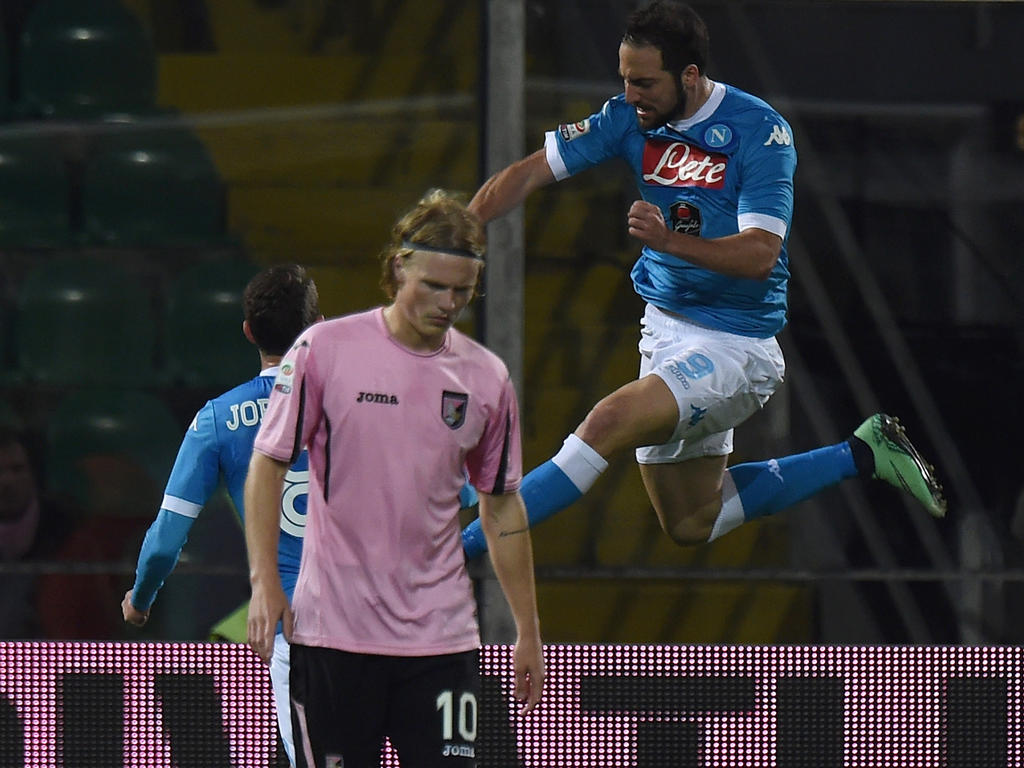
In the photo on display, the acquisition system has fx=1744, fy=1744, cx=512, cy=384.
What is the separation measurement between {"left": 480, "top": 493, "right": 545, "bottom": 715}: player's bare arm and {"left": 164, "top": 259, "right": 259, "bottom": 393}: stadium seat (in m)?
3.52

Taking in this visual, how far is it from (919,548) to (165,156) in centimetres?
327

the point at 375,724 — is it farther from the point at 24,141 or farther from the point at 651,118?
the point at 24,141

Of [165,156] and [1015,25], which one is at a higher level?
[1015,25]

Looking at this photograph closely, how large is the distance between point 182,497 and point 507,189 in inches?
50.4

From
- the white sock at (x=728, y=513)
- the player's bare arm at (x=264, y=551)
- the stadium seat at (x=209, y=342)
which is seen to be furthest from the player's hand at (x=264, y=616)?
the stadium seat at (x=209, y=342)

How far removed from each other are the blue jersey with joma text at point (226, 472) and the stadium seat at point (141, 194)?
119 inches

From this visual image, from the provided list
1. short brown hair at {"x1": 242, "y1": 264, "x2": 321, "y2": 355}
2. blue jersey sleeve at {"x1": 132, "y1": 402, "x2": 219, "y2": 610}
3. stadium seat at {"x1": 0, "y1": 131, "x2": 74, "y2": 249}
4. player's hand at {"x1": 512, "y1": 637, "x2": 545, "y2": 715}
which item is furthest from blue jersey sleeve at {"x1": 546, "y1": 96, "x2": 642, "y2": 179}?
stadium seat at {"x1": 0, "y1": 131, "x2": 74, "y2": 249}

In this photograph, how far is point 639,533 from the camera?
668 cm

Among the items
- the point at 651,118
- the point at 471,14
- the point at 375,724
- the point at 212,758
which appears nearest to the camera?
the point at 375,724

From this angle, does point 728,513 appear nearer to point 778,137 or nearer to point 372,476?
point 778,137

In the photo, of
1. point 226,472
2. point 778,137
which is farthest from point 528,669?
point 778,137

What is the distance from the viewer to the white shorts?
4.57 meters

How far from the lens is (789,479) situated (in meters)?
5.07

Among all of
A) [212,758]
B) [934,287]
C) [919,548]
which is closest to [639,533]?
[919,548]
